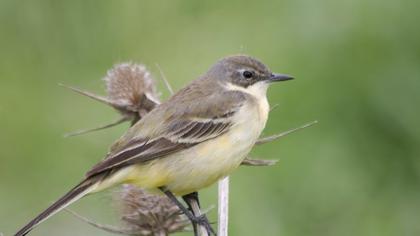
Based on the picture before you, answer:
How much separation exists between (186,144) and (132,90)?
584mm

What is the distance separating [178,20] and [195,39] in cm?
37

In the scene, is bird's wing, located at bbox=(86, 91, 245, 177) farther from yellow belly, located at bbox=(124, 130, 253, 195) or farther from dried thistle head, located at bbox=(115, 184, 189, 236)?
dried thistle head, located at bbox=(115, 184, 189, 236)

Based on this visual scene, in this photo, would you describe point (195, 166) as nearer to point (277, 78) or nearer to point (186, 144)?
point (186, 144)

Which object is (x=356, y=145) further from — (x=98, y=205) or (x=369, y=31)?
(x=98, y=205)

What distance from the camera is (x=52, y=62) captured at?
9602 mm

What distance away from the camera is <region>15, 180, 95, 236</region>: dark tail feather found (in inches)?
252

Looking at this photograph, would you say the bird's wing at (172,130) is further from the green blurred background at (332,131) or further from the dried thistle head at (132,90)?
the green blurred background at (332,131)

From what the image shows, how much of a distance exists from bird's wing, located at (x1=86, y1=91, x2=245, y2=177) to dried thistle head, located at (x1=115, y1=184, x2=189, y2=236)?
295mm

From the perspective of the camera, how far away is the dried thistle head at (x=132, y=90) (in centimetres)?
748

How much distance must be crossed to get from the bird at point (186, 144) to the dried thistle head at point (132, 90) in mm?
195

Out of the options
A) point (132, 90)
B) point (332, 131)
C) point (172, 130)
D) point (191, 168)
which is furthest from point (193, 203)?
point (332, 131)

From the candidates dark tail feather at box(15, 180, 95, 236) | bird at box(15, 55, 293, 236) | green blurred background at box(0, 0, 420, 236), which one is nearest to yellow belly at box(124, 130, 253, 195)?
bird at box(15, 55, 293, 236)

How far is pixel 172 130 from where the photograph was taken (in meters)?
7.23

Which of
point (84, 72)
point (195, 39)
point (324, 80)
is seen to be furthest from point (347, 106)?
point (84, 72)
